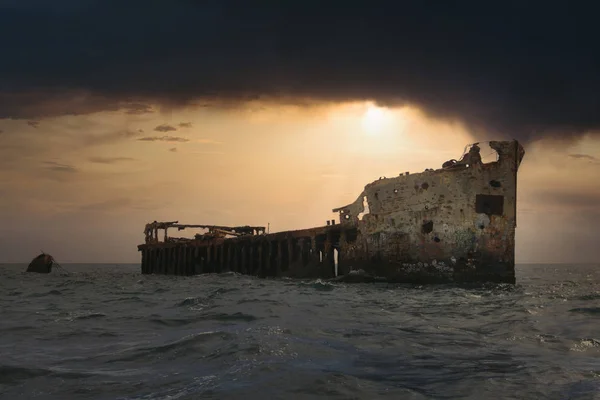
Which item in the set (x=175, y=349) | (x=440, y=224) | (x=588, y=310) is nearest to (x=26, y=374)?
(x=175, y=349)

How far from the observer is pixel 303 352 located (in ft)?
18.4

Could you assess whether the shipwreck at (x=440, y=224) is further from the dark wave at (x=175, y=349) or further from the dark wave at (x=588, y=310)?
the dark wave at (x=175, y=349)

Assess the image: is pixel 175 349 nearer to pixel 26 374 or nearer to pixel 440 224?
pixel 26 374

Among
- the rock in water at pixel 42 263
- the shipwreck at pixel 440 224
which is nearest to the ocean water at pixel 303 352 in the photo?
the shipwreck at pixel 440 224

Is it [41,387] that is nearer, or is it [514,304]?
[41,387]

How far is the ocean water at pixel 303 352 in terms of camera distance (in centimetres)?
428

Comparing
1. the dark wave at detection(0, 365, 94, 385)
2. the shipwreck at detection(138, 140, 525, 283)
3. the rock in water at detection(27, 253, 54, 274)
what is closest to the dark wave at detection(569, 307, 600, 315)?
the shipwreck at detection(138, 140, 525, 283)

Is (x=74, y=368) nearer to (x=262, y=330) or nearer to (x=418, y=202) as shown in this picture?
(x=262, y=330)

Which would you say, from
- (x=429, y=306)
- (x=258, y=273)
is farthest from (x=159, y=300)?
(x=258, y=273)

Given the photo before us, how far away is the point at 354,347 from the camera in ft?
19.5

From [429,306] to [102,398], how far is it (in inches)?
292

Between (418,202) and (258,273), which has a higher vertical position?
(418,202)

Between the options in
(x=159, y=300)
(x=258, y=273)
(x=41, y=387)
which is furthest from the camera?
(x=258, y=273)

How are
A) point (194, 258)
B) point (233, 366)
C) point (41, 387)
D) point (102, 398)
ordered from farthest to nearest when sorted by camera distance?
point (194, 258)
point (233, 366)
point (41, 387)
point (102, 398)
